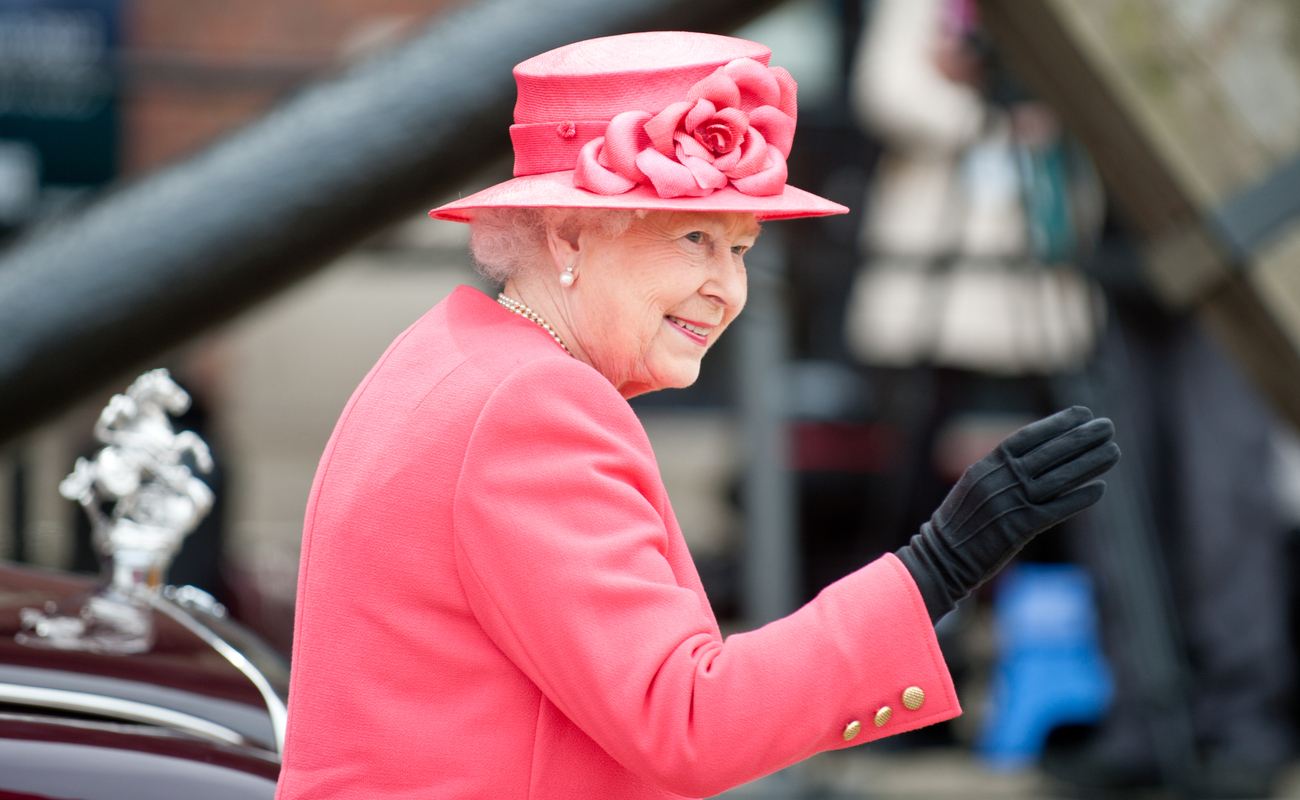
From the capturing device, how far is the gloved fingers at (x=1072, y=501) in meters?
1.36

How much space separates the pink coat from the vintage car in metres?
0.23

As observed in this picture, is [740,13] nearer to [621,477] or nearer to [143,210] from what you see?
[143,210]

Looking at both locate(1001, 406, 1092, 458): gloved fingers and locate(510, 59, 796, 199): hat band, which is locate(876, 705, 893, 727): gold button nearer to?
locate(1001, 406, 1092, 458): gloved fingers

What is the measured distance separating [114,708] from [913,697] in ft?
2.71

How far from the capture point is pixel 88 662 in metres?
1.76

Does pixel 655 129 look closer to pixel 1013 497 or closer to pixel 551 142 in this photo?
pixel 551 142

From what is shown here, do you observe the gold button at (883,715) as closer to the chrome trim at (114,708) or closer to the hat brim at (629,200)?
the hat brim at (629,200)

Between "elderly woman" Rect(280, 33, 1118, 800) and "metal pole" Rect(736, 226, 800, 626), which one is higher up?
"elderly woman" Rect(280, 33, 1118, 800)

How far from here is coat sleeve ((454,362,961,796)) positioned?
1.34 m

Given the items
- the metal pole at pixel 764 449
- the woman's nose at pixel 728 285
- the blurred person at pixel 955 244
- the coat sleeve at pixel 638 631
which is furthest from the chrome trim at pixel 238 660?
the blurred person at pixel 955 244

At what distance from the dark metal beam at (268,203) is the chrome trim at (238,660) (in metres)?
0.34

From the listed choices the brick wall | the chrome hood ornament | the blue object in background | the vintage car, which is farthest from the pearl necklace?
the brick wall

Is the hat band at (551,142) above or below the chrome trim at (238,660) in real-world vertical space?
above

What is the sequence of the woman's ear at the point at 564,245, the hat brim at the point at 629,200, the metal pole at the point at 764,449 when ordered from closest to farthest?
the hat brim at the point at 629,200
the woman's ear at the point at 564,245
the metal pole at the point at 764,449
